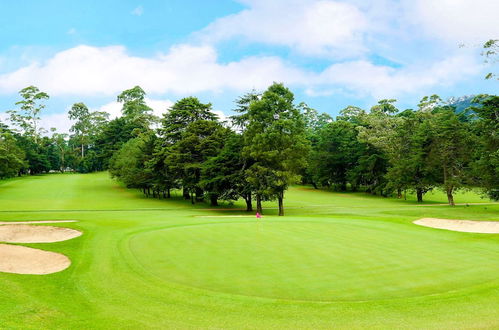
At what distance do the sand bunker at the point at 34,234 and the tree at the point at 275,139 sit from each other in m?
21.4

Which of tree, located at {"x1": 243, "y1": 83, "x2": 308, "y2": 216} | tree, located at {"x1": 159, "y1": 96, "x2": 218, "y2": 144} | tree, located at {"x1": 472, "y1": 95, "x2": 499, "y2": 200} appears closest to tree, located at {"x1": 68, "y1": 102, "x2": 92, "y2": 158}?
tree, located at {"x1": 159, "y1": 96, "x2": 218, "y2": 144}

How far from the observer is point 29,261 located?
536 inches

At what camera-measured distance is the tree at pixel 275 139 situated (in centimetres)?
3750

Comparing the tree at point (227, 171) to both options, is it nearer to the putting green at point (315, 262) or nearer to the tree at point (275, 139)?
the tree at point (275, 139)

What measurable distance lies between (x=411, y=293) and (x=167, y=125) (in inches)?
1909

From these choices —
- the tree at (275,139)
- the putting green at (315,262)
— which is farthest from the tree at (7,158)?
the putting green at (315,262)

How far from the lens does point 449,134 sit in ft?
152

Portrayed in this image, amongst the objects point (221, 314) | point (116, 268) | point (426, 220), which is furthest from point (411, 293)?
point (426, 220)

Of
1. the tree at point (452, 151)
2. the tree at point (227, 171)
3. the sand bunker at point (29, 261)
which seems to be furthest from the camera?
the tree at point (452, 151)

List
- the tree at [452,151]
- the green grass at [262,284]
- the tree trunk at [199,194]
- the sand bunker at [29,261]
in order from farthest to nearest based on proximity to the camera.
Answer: the tree trunk at [199,194]
the tree at [452,151]
the sand bunker at [29,261]
the green grass at [262,284]

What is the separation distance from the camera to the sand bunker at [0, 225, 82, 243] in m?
18.4

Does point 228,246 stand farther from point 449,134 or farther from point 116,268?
point 449,134

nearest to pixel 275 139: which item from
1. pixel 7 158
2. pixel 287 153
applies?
pixel 287 153

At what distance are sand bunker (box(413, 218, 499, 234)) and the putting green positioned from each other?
4.89 m
